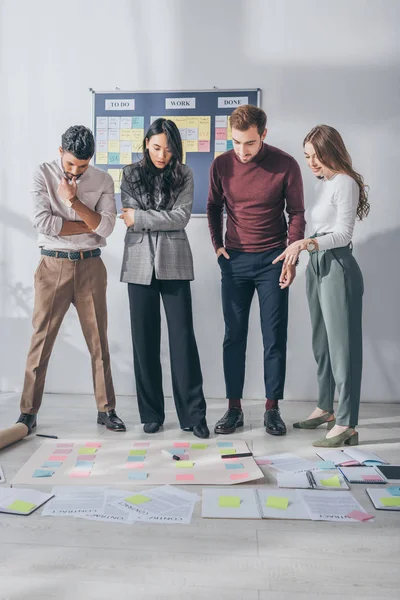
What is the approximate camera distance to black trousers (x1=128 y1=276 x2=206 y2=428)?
2748 millimetres

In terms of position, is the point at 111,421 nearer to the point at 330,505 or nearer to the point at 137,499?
the point at 137,499

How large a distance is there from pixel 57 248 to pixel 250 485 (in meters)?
1.35

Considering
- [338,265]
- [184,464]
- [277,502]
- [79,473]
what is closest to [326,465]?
[277,502]

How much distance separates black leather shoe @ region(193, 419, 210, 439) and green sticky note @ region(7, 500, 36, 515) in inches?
37.5

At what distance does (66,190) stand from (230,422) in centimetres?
127

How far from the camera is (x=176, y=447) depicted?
261 cm

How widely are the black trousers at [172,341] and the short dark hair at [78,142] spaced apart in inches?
23.8

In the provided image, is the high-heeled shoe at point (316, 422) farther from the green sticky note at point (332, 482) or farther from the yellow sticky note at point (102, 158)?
the yellow sticky note at point (102, 158)

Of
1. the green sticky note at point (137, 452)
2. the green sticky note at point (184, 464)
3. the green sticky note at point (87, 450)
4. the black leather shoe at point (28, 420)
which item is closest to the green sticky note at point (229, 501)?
the green sticky note at point (184, 464)

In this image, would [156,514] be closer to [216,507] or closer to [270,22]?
[216,507]

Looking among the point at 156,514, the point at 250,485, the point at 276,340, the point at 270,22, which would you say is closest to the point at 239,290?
the point at 276,340

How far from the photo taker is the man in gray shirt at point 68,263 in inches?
107

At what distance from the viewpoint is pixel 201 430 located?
277cm

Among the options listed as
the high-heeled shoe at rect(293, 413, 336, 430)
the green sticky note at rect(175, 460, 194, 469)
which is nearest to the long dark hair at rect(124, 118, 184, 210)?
the green sticky note at rect(175, 460, 194, 469)
